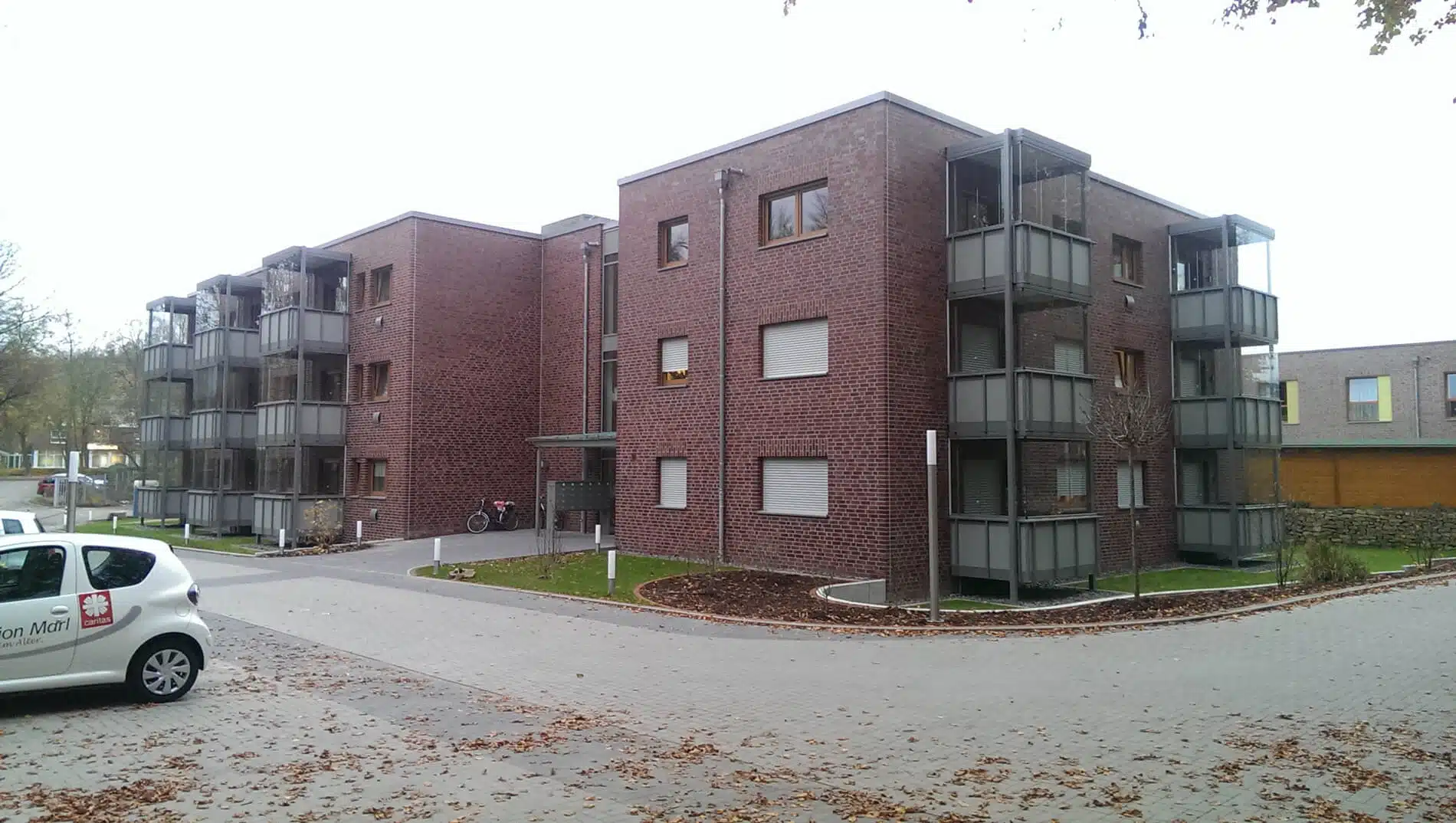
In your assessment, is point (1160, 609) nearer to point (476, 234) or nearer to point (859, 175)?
point (859, 175)

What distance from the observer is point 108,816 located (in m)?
6.06

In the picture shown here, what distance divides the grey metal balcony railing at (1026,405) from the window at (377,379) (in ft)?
61.7

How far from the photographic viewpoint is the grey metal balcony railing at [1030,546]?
59.5 ft

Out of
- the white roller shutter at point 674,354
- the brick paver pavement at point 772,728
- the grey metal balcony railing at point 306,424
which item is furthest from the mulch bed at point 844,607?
the grey metal balcony railing at point 306,424

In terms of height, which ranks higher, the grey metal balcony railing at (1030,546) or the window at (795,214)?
the window at (795,214)

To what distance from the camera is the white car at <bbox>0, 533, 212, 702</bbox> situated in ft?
28.2

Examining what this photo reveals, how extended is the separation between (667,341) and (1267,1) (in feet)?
52.1

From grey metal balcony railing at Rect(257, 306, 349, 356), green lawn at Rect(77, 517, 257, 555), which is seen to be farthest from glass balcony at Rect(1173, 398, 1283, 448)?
green lawn at Rect(77, 517, 257, 555)

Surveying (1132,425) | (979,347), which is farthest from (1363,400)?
(1132,425)

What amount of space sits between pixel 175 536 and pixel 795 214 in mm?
25319

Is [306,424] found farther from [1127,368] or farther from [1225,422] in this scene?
[1225,422]

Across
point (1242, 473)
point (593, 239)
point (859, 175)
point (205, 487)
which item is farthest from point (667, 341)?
point (205, 487)

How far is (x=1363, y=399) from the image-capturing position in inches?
1667

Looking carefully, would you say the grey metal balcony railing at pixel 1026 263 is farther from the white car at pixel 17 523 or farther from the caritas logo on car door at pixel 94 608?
the white car at pixel 17 523
